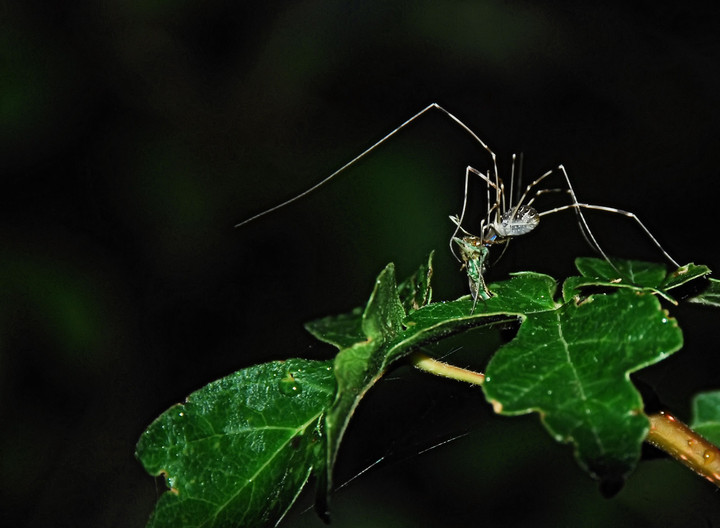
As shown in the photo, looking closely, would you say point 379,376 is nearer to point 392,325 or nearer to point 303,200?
point 392,325

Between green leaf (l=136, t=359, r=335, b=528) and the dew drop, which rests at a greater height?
the dew drop

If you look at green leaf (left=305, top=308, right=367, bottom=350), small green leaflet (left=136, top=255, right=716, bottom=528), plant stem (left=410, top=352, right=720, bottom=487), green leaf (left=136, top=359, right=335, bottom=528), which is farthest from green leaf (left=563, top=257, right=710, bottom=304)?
green leaf (left=136, top=359, right=335, bottom=528)

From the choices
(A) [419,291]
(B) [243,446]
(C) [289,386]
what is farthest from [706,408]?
(B) [243,446]

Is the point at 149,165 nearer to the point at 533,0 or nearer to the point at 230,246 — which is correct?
the point at 230,246

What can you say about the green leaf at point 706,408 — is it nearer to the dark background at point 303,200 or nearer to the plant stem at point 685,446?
the plant stem at point 685,446

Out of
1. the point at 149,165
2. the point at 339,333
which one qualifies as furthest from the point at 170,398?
the point at 339,333

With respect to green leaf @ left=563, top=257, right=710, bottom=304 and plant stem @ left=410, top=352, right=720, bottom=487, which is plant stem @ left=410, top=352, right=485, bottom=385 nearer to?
plant stem @ left=410, top=352, right=720, bottom=487
